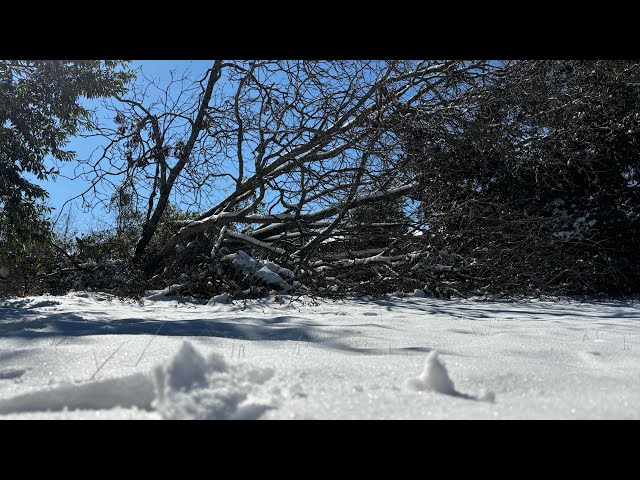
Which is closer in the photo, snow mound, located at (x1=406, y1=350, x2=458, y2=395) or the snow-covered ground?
the snow-covered ground

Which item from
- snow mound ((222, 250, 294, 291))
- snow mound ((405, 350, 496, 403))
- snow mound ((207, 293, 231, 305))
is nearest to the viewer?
snow mound ((405, 350, 496, 403))

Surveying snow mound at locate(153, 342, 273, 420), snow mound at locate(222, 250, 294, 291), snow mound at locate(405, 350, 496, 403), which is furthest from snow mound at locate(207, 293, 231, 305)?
snow mound at locate(405, 350, 496, 403)

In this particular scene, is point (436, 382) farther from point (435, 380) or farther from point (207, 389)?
point (207, 389)

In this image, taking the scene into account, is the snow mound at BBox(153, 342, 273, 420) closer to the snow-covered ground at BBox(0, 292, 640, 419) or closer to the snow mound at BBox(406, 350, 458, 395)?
the snow-covered ground at BBox(0, 292, 640, 419)

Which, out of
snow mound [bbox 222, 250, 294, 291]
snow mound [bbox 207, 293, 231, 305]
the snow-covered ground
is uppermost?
snow mound [bbox 222, 250, 294, 291]

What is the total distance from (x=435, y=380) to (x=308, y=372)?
0.40 meters

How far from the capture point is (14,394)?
58.7 inches

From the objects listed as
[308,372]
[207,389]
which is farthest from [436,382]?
[207,389]

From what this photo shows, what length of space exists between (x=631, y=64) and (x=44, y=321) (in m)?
8.85

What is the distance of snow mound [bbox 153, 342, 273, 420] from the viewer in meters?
1.28

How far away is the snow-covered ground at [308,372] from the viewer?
52.2 inches
